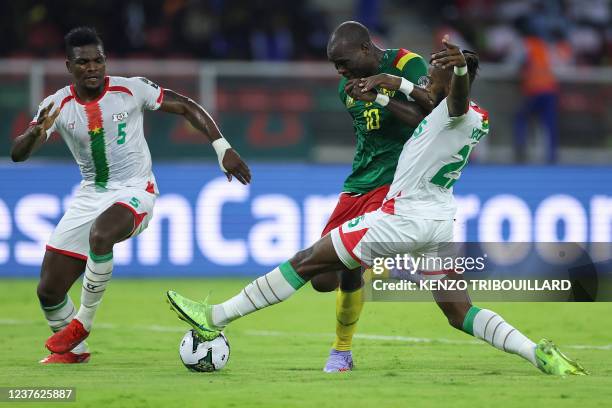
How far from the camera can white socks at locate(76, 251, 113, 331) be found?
809 centimetres

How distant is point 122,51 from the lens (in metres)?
16.8

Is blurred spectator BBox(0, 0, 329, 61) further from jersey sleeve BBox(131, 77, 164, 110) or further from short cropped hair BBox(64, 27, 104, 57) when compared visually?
short cropped hair BBox(64, 27, 104, 57)

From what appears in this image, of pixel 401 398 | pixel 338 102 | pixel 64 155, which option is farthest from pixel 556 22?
pixel 401 398

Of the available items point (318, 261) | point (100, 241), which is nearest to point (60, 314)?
point (100, 241)

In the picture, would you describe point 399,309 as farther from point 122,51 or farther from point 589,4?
point 589,4

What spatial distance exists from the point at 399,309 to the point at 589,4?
10.9 meters

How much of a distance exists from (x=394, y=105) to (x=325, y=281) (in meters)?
1.34

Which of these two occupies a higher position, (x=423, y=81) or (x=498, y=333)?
(x=423, y=81)

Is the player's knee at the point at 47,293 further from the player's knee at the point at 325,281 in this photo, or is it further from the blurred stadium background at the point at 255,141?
the blurred stadium background at the point at 255,141

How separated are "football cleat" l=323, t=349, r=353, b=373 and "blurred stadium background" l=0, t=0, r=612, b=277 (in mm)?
6316

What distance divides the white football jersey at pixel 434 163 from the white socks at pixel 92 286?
2.02 meters

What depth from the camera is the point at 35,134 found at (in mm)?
7906

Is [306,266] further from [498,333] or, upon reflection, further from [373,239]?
[498,333]

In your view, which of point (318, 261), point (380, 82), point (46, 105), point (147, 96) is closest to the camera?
point (380, 82)
